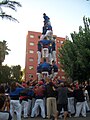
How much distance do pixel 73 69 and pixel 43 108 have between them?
2099cm

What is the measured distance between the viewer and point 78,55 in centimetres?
3177

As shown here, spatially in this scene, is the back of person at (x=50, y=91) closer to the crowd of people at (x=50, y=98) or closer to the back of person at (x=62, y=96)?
the crowd of people at (x=50, y=98)

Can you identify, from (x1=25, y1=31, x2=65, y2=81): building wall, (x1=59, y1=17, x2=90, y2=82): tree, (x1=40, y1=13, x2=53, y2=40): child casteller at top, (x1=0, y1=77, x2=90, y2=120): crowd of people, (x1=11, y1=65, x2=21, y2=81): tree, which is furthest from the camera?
(x1=25, y1=31, x2=65, y2=81): building wall

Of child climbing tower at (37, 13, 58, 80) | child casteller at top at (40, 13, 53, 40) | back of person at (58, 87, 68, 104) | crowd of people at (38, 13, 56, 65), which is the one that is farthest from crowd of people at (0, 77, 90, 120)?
child casteller at top at (40, 13, 53, 40)

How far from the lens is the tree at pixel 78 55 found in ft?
101

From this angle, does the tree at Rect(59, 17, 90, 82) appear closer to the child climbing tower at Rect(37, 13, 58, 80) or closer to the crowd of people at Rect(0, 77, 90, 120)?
the child climbing tower at Rect(37, 13, 58, 80)

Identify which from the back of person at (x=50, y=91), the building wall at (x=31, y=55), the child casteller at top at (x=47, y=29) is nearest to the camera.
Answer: the back of person at (x=50, y=91)

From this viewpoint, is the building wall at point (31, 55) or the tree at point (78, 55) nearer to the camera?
the tree at point (78, 55)

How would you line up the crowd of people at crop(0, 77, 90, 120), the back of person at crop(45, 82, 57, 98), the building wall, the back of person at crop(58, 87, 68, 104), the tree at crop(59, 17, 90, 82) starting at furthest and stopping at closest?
the building wall → the tree at crop(59, 17, 90, 82) → the back of person at crop(45, 82, 57, 98) → the crowd of people at crop(0, 77, 90, 120) → the back of person at crop(58, 87, 68, 104)

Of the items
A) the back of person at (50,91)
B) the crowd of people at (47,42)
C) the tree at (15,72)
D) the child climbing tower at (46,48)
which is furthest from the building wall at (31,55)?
the back of person at (50,91)

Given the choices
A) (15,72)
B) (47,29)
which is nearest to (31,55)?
(15,72)

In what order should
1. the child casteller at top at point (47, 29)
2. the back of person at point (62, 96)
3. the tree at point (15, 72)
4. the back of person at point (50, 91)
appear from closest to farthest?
Answer: the back of person at point (62, 96) < the back of person at point (50, 91) < the child casteller at top at point (47, 29) < the tree at point (15, 72)

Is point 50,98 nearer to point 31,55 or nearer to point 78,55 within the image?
point 78,55

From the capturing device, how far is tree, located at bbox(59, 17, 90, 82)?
101ft
